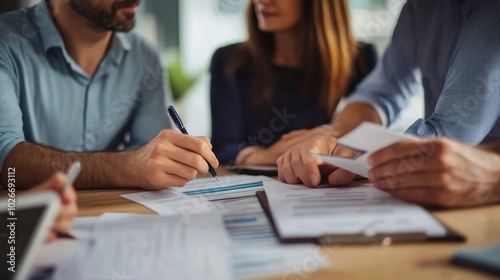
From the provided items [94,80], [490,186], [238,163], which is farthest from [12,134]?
[490,186]

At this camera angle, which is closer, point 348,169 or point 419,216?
point 419,216

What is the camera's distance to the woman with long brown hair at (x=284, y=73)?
5.57ft

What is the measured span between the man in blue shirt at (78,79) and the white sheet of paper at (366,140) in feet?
2.30

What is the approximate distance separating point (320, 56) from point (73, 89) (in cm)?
77

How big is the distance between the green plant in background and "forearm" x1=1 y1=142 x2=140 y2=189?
2.17m

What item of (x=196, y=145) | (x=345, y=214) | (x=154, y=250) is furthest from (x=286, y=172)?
(x=154, y=250)

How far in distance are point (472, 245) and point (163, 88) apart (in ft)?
3.79

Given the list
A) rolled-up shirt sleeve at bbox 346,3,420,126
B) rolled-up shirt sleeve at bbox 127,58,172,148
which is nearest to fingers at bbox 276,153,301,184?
rolled-up shirt sleeve at bbox 346,3,420,126

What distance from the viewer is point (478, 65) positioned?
103cm

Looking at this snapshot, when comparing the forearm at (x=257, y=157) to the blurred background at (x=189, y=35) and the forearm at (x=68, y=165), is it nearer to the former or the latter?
the forearm at (x=68, y=165)

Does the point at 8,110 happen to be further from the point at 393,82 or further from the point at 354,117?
the point at 393,82

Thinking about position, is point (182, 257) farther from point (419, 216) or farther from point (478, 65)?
point (478, 65)

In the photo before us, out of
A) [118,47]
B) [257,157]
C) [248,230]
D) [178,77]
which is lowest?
[178,77]

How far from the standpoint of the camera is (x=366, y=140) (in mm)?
748
